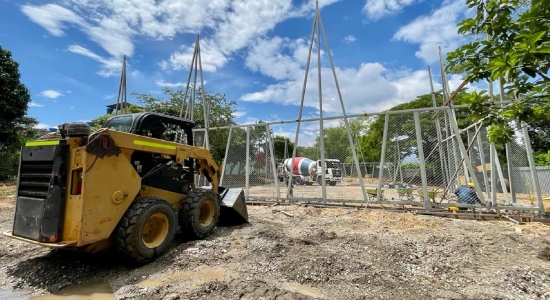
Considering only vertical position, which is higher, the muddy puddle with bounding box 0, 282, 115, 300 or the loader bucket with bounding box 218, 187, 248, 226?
the loader bucket with bounding box 218, 187, 248, 226

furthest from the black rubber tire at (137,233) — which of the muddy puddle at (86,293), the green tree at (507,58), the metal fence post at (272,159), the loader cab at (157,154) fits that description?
the metal fence post at (272,159)

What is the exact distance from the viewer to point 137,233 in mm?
3629

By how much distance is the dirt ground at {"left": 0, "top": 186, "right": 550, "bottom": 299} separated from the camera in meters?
3.02

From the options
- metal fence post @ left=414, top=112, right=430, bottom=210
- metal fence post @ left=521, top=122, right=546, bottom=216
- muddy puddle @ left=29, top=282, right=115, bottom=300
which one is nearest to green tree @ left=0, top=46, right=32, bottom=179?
muddy puddle @ left=29, top=282, right=115, bottom=300

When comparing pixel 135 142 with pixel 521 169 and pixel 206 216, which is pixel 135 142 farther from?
pixel 521 169

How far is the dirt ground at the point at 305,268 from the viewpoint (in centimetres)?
302

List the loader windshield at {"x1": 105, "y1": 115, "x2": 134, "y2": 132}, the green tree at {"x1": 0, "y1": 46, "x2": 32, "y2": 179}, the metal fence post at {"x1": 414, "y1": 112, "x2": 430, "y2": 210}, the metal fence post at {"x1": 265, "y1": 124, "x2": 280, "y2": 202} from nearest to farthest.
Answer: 1. the loader windshield at {"x1": 105, "y1": 115, "x2": 134, "y2": 132}
2. the metal fence post at {"x1": 414, "y1": 112, "x2": 430, "y2": 210}
3. the metal fence post at {"x1": 265, "y1": 124, "x2": 280, "y2": 202}
4. the green tree at {"x1": 0, "y1": 46, "x2": 32, "y2": 179}

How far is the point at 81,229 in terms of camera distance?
320 cm

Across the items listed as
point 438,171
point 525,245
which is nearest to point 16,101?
point 438,171

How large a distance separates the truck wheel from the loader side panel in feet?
5.82

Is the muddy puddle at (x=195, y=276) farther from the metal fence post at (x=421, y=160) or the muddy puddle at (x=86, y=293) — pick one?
the metal fence post at (x=421, y=160)

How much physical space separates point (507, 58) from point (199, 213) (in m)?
4.62

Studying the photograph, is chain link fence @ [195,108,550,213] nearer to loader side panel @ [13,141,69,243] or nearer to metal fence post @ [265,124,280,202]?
metal fence post @ [265,124,280,202]

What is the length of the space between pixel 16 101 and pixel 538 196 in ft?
81.1
